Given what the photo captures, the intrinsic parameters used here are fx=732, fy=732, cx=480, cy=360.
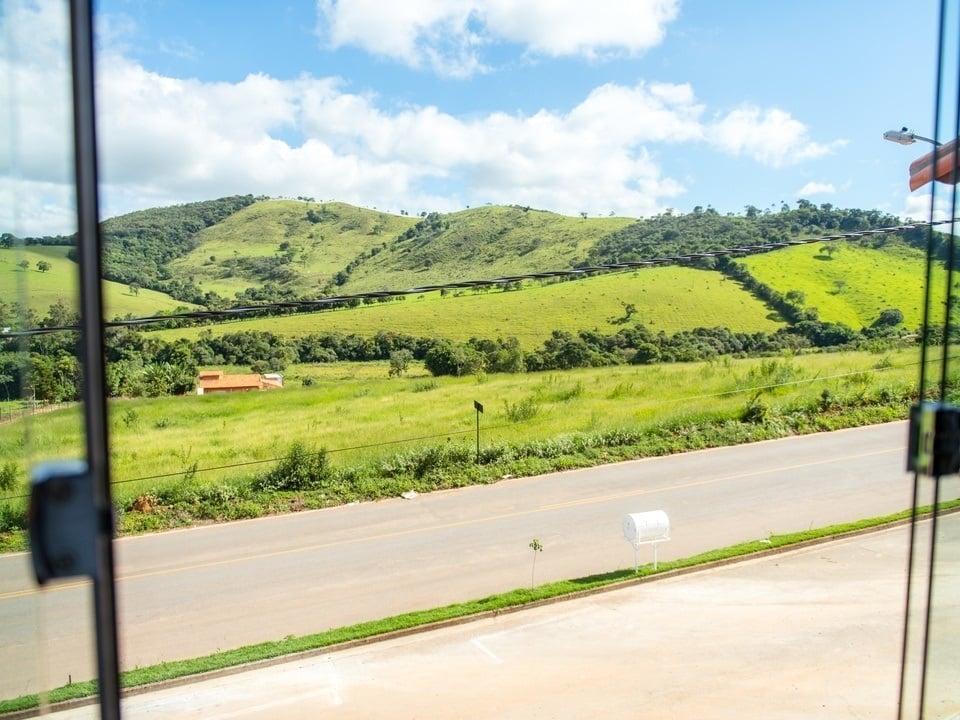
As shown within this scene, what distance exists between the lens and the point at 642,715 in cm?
648

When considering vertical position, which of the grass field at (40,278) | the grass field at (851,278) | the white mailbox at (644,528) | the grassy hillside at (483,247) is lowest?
the white mailbox at (644,528)

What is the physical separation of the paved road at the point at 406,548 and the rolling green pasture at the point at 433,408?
9.44ft

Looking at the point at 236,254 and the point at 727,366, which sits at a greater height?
the point at 236,254

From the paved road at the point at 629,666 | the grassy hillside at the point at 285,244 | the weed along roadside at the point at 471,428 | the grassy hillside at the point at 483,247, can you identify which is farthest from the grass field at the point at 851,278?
the grassy hillside at the point at 285,244

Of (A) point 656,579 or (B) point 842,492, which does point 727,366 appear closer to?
(B) point 842,492

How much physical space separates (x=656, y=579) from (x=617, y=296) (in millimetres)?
40314

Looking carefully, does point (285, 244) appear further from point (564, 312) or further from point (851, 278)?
point (851, 278)

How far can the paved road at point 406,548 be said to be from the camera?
9.36m

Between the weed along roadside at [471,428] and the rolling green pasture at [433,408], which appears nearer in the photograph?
the weed along roadside at [471,428]

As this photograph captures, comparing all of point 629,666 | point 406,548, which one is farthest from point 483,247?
point 629,666

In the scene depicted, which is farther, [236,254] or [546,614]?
[236,254]

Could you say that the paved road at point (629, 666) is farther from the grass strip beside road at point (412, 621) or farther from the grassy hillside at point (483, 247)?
the grassy hillside at point (483, 247)

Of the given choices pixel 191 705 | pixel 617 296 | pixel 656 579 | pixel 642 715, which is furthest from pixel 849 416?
pixel 617 296

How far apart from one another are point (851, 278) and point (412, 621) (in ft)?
162
